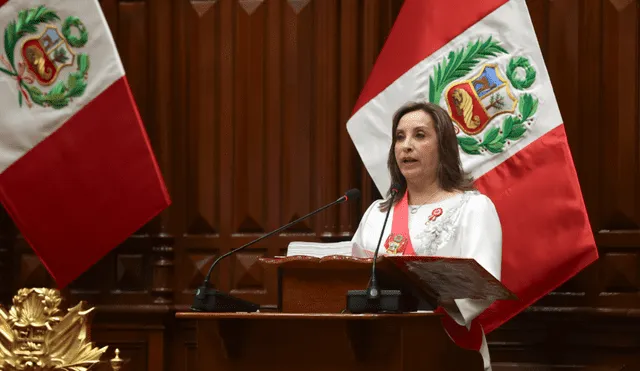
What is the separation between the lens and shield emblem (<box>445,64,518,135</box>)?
402cm

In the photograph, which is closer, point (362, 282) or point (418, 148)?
point (362, 282)

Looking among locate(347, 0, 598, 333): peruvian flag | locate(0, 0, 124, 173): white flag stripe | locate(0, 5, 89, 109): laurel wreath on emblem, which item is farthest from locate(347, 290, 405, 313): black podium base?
locate(0, 5, 89, 109): laurel wreath on emblem

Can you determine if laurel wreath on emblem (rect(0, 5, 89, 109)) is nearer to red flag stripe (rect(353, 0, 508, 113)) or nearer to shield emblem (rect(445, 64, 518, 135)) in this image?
red flag stripe (rect(353, 0, 508, 113))

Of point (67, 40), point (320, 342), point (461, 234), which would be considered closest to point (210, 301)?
point (320, 342)

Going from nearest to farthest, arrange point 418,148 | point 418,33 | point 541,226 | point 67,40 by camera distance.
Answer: point 418,148 < point 541,226 < point 418,33 < point 67,40

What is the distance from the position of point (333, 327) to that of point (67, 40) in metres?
2.43

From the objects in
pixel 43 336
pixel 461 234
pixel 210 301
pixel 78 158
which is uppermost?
pixel 78 158

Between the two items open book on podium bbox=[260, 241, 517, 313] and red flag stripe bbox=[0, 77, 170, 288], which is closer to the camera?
open book on podium bbox=[260, 241, 517, 313]

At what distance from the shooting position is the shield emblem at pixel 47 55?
4.43 m

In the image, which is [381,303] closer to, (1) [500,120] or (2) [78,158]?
(1) [500,120]

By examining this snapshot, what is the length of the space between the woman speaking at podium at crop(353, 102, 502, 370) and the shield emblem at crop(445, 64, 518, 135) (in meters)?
0.66

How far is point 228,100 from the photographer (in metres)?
4.72

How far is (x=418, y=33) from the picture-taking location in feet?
13.6

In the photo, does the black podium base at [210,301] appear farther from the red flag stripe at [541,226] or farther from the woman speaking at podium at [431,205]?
the red flag stripe at [541,226]
